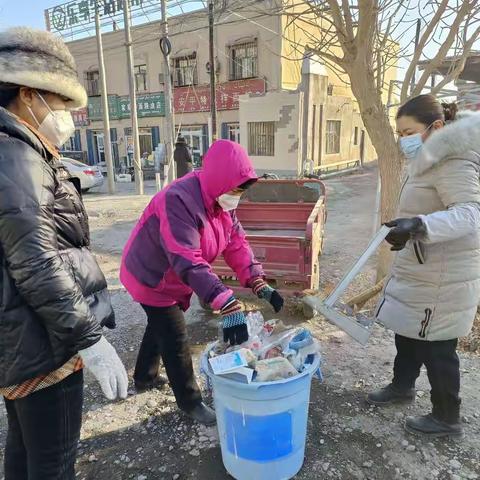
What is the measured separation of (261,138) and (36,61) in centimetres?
1474

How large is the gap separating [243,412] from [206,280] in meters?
0.61

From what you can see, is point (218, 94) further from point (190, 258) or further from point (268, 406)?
point (268, 406)

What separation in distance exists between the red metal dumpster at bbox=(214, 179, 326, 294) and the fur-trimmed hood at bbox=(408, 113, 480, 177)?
170cm

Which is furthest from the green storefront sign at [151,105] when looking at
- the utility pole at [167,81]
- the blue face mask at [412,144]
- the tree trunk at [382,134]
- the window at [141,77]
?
the blue face mask at [412,144]

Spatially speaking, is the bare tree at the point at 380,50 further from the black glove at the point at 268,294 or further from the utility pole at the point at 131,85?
the utility pole at the point at 131,85

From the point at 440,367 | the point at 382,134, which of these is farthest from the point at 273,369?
the point at 382,134

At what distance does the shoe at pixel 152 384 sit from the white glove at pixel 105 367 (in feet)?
4.48

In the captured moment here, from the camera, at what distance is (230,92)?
16.1 m

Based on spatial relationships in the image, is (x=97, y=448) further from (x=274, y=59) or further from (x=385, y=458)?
(x=274, y=59)

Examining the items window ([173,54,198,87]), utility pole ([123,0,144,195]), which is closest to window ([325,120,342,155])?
window ([173,54,198,87])

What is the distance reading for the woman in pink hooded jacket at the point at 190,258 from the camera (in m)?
1.94

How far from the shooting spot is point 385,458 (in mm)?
2209

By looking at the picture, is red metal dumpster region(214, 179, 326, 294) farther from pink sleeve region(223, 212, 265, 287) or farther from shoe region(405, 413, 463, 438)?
shoe region(405, 413, 463, 438)


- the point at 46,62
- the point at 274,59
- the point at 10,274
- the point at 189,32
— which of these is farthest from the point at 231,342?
the point at 189,32
